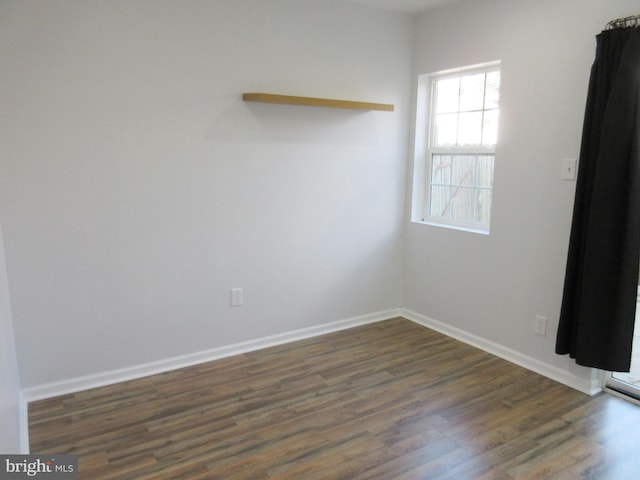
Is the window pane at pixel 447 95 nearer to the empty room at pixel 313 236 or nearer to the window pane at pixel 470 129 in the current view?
the empty room at pixel 313 236

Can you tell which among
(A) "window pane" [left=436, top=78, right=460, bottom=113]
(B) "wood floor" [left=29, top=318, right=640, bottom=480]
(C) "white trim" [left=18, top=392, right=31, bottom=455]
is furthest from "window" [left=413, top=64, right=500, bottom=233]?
(C) "white trim" [left=18, top=392, right=31, bottom=455]

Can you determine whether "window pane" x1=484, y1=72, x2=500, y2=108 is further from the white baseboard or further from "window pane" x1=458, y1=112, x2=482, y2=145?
the white baseboard

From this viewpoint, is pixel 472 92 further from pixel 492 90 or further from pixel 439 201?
pixel 439 201

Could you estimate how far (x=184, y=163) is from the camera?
9.74ft

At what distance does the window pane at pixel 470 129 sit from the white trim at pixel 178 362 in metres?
1.58

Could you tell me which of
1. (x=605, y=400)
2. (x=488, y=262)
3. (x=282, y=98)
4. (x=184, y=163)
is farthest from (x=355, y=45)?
(x=605, y=400)

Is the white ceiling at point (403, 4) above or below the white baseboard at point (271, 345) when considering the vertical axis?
above

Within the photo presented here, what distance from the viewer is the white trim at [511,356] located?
2.85 metres

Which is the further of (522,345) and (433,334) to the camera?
(433,334)

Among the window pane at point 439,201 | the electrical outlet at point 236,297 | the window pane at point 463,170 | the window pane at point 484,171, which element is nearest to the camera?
the electrical outlet at point 236,297

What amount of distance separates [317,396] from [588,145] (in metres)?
2.10

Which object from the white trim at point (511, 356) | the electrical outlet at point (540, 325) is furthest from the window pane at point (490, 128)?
the white trim at point (511, 356)

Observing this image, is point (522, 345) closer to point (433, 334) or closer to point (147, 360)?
point (433, 334)

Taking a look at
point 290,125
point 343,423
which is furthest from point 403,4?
point 343,423
